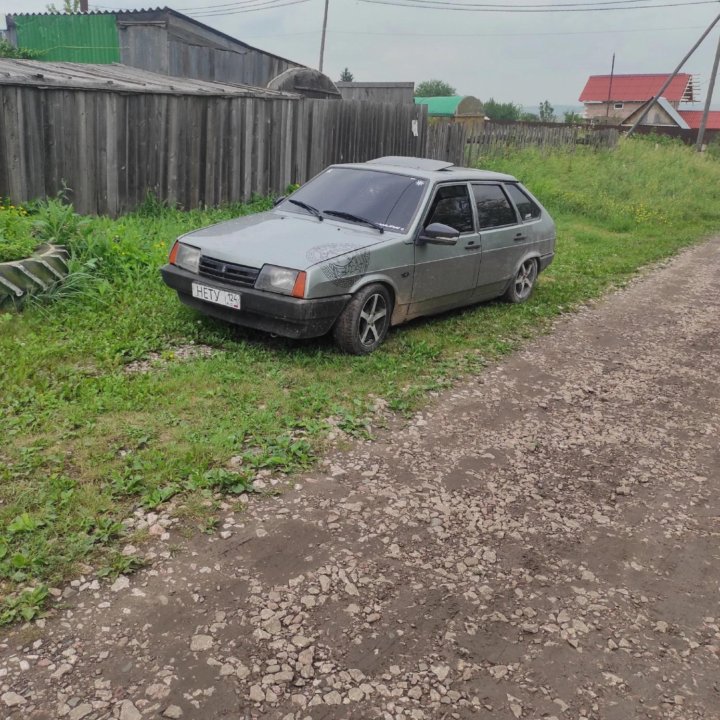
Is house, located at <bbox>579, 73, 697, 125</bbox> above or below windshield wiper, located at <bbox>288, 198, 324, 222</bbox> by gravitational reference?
above

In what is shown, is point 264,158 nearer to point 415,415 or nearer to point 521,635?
point 415,415

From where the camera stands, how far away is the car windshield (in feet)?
21.8

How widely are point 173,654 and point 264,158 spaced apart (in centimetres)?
1019

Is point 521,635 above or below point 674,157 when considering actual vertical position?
below

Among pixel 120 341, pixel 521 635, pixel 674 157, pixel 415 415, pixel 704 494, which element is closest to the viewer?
pixel 521 635


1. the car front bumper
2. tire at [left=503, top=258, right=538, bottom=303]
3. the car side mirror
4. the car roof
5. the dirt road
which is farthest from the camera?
tire at [left=503, top=258, right=538, bottom=303]

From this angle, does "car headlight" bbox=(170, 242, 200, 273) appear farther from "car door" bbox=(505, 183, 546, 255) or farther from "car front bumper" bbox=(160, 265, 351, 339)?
"car door" bbox=(505, 183, 546, 255)

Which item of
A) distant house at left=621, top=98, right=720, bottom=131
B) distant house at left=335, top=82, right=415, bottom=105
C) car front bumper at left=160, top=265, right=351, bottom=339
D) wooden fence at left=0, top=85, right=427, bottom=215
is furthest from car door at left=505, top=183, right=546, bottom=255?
distant house at left=621, top=98, right=720, bottom=131

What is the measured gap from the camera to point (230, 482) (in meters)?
4.07

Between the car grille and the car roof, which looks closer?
the car grille

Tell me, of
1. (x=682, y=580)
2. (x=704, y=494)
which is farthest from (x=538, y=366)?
(x=682, y=580)

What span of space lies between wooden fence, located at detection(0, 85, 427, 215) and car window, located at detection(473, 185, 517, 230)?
5092 millimetres

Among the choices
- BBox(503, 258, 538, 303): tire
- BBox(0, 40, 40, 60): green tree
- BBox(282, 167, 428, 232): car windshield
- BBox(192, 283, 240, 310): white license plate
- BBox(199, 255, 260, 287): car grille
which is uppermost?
BBox(0, 40, 40, 60): green tree

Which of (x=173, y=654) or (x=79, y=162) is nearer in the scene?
(x=173, y=654)
